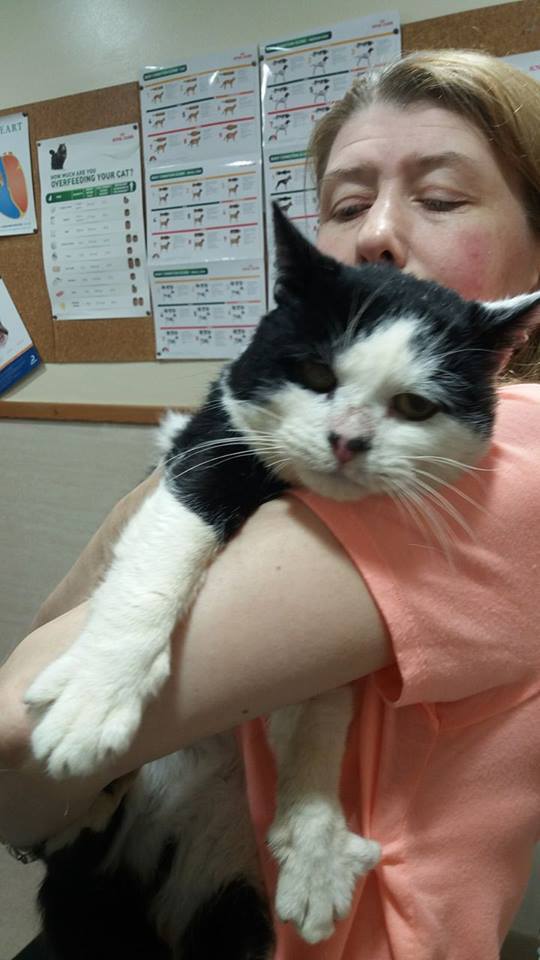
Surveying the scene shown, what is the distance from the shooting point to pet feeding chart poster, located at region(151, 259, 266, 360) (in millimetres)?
1736

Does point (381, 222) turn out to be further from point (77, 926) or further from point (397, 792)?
point (77, 926)

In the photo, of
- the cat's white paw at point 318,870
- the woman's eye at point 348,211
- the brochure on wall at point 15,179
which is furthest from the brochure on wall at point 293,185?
the cat's white paw at point 318,870

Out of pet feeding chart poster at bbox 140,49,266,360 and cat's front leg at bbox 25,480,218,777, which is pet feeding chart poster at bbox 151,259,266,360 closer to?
pet feeding chart poster at bbox 140,49,266,360

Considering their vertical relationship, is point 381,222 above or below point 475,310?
above

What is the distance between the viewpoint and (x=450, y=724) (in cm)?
67

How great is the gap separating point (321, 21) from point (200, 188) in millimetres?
495

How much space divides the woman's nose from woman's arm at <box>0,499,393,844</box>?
464mm

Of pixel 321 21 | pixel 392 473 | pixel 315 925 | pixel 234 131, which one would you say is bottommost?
pixel 315 925

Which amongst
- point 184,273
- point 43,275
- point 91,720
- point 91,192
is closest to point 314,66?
point 184,273

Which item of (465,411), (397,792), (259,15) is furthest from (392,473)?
(259,15)

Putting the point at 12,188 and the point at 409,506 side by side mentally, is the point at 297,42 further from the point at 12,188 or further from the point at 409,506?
the point at 409,506

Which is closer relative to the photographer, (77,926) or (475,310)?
(475,310)

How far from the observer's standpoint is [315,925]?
0.62 m

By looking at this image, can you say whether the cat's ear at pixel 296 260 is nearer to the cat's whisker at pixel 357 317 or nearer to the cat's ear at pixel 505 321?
the cat's whisker at pixel 357 317
